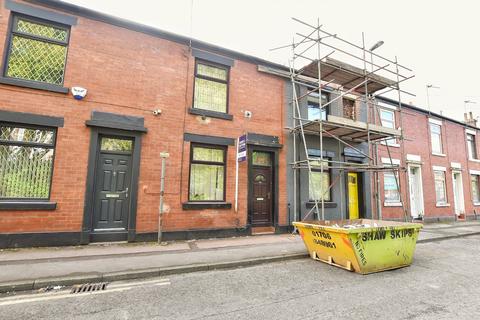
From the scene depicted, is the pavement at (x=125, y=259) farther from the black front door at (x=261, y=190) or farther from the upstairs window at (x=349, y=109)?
the upstairs window at (x=349, y=109)

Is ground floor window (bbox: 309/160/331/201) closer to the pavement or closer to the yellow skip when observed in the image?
the pavement

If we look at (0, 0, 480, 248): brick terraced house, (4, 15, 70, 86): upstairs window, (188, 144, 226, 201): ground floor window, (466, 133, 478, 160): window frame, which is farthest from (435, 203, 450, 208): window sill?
(4, 15, 70, 86): upstairs window

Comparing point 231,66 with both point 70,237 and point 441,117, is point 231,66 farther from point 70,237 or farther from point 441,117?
point 441,117

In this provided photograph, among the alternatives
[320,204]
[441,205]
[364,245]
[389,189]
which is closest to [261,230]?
[320,204]

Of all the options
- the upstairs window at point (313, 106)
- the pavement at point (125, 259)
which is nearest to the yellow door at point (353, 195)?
the upstairs window at point (313, 106)

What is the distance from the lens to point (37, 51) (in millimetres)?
7148

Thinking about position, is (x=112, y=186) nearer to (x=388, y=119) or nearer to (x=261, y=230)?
(x=261, y=230)

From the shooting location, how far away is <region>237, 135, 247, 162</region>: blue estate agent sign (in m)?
8.34

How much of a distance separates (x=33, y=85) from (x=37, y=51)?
3.65 feet

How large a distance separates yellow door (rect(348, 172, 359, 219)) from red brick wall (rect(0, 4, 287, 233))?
12.4 feet

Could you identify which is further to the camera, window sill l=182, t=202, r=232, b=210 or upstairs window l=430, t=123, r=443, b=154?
upstairs window l=430, t=123, r=443, b=154

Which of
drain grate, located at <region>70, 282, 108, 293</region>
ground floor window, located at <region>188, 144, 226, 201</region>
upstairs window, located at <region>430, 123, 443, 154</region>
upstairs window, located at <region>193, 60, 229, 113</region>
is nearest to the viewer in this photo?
drain grate, located at <region>70, 282, 108, 293</region>

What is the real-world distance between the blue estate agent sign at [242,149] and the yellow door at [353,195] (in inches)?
231

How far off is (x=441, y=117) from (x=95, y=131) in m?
18.4
